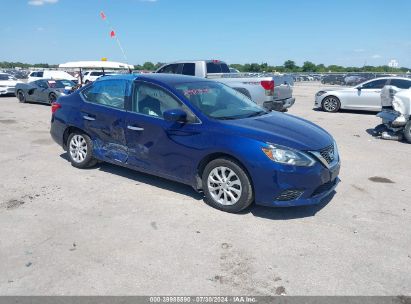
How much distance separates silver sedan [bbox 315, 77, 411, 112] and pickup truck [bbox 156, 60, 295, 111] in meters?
2.90

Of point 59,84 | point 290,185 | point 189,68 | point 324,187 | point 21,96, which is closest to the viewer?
point 290,185

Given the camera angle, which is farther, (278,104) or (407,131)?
(278,104)

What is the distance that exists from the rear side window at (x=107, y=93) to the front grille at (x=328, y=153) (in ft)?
9.67

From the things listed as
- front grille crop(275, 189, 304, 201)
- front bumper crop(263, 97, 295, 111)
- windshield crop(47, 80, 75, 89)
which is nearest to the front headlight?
front grille crop(275, 189, 304, 201)

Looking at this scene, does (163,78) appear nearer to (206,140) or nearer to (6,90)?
(206,140)

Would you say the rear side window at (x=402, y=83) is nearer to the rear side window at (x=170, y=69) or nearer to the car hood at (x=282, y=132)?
the rear side window at (x=170, y=69)

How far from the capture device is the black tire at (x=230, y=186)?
448cm

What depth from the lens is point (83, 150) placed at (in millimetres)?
6391

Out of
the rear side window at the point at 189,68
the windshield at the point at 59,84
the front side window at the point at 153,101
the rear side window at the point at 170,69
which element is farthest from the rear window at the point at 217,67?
the front side window at the point at 153,101

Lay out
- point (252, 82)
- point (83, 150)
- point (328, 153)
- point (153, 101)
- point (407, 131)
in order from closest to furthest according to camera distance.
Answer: point (328, 153), point (153, 101), point (83, 150), point (407, 131), point (252, 82)

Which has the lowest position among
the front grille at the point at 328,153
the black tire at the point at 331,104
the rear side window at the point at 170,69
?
the front grille at the point at 328,153

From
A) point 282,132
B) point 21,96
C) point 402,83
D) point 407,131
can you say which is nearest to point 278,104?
point 407,131

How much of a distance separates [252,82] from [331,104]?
5633mm

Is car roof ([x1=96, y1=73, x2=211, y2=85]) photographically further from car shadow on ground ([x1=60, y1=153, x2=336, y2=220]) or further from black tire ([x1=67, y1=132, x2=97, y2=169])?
car shadow on ground ([x1=60, y1=153, x2=336, y2=220])
